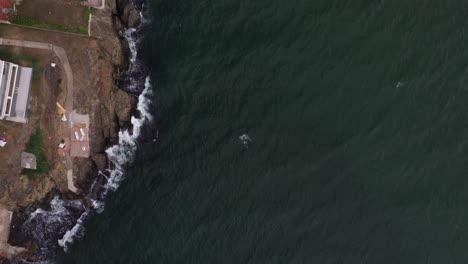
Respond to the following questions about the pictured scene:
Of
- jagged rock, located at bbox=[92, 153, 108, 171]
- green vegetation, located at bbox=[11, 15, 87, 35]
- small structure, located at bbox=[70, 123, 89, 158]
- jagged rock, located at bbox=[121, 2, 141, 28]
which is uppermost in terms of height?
jagged rock, located at bbox=[121, 2, 141, 28]

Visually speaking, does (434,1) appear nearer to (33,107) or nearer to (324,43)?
(324,43)

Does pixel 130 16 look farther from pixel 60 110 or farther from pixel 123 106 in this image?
pixel 60 110

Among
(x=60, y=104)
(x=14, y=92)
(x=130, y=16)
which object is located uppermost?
(x=130, y=16)

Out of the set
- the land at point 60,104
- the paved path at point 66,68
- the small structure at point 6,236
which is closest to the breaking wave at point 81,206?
the land at point 60,104

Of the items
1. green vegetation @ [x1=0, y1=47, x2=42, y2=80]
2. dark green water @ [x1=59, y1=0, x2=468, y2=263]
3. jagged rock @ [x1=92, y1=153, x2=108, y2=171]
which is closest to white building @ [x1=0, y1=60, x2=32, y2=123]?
green vegetation @ [x1=0, y1=47, x2=42, y2=80]

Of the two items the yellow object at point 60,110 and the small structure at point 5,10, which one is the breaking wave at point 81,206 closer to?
the yellow object at point 60,110

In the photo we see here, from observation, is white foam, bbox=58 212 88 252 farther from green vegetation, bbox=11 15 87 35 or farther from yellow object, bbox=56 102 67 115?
green vegetation, bbox=11 15 87 35

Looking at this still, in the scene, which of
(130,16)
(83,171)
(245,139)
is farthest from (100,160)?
(130,16)

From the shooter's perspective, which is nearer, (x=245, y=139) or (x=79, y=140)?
(x=245, y=139)
